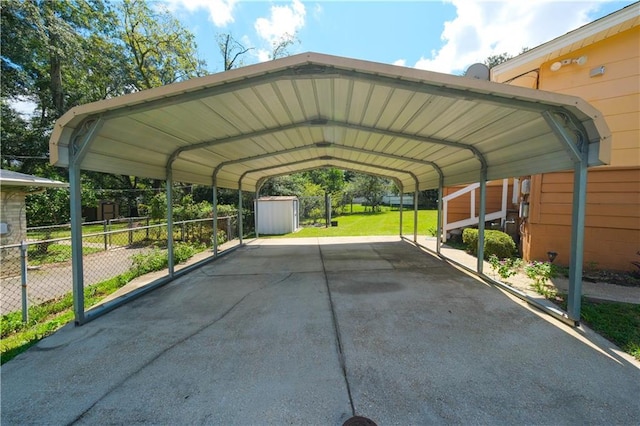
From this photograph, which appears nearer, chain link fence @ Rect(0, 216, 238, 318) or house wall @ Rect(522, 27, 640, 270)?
chain link fence @ Rect(0, 216, 238, 318)

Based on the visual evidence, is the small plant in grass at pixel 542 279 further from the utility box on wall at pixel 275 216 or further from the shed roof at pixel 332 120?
the utility box on wall at pixel 275 216

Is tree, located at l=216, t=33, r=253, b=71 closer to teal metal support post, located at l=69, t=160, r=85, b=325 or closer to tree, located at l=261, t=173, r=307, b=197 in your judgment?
tree, located at l=261, t=173, r=307, b=197

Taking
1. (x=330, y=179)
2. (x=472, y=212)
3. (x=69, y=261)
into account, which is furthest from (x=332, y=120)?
(x=330, y=179)

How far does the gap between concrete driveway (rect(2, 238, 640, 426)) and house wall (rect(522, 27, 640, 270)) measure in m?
2.85

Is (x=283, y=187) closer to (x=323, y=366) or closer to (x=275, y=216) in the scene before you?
(x=275, y=216)

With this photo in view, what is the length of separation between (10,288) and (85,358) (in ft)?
13.6

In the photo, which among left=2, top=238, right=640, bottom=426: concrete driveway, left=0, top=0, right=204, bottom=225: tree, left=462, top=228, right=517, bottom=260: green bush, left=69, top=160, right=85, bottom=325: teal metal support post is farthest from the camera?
left=0, top=0, right=204, bottom=225: tree

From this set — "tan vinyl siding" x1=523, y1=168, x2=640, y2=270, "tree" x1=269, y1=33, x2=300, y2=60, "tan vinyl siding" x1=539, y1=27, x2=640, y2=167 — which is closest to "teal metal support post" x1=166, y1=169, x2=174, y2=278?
"tan vinyl siding" x1=523, y1=168, x2=640, y2=270

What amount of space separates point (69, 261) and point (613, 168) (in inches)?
497

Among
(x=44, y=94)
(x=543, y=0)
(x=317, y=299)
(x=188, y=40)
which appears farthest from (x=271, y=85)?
(x=44, y=94)

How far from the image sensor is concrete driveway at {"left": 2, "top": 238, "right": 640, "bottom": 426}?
1.86m

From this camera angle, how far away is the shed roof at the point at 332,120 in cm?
281

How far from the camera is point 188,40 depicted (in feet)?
55.9

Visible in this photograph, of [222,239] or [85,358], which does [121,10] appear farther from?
[85,358]
